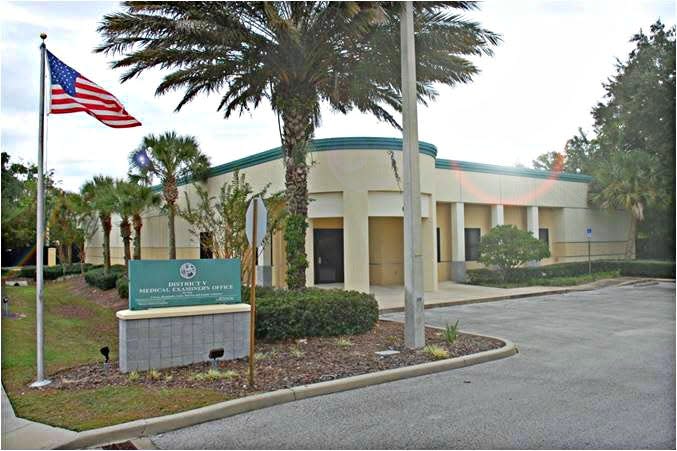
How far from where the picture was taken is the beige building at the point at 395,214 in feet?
58.8

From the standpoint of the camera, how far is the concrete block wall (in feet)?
24.5

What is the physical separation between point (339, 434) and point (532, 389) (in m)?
2.88

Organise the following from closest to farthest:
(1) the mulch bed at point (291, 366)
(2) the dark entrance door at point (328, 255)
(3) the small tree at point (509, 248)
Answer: (1) the mulch bed at point (291, 366) → (2) the dark entrance door at point (328, 255) → (3) the small tree at point (509, 248)

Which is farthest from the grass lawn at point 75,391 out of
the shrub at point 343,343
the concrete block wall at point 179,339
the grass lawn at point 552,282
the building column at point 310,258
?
the grass lawn at point 552,282

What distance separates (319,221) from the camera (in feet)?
67.6

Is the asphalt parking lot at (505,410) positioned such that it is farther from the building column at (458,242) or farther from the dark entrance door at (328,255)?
the building column at (458,242)

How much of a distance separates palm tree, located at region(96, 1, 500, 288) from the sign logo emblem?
3.93 m

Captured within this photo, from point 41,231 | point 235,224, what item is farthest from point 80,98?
point 235,224

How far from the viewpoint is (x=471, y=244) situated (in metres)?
24.9

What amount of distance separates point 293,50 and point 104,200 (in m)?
15.9

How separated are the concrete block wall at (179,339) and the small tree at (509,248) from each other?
50.4ft

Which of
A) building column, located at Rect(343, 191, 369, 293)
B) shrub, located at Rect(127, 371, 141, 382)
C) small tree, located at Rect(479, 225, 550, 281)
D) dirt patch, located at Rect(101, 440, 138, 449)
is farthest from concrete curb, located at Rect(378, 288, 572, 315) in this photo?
dirt patch, located at Rect(101, 440, 138, 449)

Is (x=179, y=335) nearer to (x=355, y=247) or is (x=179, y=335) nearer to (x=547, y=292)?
(x=355, y=247)

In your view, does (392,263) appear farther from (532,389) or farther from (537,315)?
(532,389)
